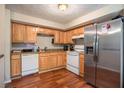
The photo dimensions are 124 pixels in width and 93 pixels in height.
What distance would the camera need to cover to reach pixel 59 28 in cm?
446

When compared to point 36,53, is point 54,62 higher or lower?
lower

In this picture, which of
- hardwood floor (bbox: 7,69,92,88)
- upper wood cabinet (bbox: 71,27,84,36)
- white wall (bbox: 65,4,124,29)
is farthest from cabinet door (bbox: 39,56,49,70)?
white wall (bbox: 65,4,124,29)

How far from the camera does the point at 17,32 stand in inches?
130

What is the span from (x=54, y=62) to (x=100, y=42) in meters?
2.31

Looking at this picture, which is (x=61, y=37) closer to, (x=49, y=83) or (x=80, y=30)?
(x=80, y=30)

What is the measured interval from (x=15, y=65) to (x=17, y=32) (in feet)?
3.64

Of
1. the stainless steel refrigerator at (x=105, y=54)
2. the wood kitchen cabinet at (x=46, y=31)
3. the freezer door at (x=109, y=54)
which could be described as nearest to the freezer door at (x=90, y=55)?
the stainless steel refrigerator at (x=105, y=54)

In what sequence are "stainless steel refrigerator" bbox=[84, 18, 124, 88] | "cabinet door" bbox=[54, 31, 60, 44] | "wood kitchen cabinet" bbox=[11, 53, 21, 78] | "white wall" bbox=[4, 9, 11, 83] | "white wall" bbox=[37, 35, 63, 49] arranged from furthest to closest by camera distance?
"cabinet door" bbox=[54, 31, 60, 44]
"white wall" bbox=[37, 35, 63, 49]
"wood kitchen cabinet" bbox=[11, 53, 21, 78]
"white wall" bbox=[4, 9, 11, 83]
"stainless steel refrigerator" bbox=[84, 18, 124, 88]

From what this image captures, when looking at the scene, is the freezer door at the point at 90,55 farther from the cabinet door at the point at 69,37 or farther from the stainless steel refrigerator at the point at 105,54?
the cabinet door at the point at 69,37

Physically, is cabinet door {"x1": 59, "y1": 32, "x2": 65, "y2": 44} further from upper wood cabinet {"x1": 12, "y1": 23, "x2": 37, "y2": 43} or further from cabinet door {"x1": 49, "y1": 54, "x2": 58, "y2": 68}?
upper wood cabinet {"x1": 12, "y1": 23, "x2": 37, "y2": 43}

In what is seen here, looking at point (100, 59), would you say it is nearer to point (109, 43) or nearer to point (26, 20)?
point (109, 43)

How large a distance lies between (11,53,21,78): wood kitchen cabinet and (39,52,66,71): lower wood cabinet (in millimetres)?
804

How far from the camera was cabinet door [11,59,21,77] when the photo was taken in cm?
299
